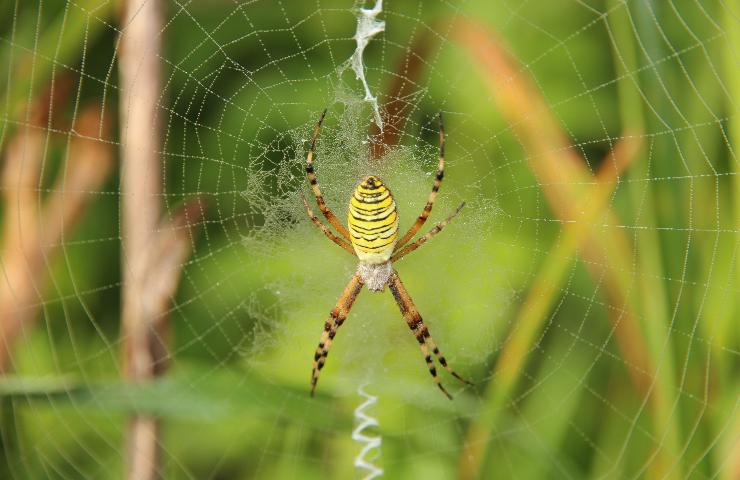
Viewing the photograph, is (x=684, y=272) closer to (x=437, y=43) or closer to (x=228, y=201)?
(x=437, y=43)

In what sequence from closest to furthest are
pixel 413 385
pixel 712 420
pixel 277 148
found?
1. pixel 712 420
2. pixel 413 385
3. pixel 277 148

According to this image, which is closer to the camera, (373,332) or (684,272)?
(684,272)

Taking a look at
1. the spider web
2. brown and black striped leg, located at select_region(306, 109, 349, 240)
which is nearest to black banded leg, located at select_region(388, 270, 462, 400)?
the spider web

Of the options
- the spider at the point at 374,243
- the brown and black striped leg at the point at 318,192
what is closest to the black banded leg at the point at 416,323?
the spider at the point at 374,243

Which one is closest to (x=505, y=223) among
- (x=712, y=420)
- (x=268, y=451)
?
(x=712, y=420)

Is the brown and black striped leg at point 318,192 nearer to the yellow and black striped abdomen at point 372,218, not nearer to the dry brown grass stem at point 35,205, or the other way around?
the yellow and black striped abdomen at point 372,218

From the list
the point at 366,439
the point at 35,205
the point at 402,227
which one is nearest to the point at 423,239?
the point at 402,227
